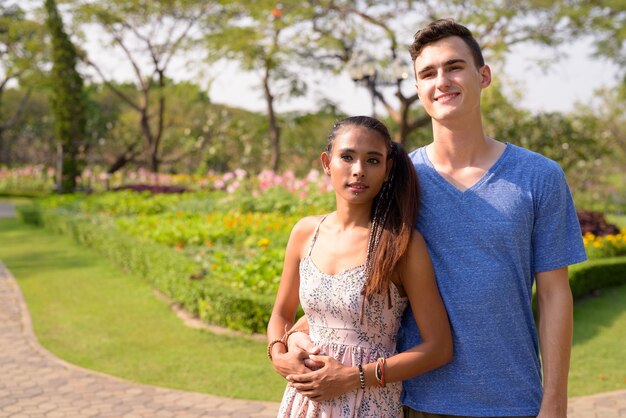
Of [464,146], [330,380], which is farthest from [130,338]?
[464,146]

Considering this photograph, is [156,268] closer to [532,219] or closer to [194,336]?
[194,336]

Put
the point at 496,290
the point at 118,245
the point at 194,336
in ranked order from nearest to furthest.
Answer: the point at 496,290 < the point at 194,336 < the point at 118,245

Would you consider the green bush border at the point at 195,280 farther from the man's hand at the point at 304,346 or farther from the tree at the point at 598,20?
the tree at the point at 598,20

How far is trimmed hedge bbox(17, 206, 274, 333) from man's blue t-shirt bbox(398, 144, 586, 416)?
463 cm

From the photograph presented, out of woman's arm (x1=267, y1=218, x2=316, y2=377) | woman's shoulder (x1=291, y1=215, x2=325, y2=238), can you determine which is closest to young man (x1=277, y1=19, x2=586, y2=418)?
→ woman's arm (x1=267, y1=218, x2=316, y2=377)

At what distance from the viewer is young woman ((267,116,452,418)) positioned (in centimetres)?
180

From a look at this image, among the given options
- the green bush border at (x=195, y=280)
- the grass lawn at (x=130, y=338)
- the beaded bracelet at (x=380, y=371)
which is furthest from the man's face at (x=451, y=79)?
the green bush border at (x=195, y=280)

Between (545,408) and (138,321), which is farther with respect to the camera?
(138,321)

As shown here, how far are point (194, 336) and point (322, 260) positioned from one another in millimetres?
5048

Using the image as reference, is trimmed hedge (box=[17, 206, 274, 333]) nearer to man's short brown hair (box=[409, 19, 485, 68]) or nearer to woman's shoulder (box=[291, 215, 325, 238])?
woman's shoulder (box=[291, 215, 325, 238])

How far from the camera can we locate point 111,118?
115ft

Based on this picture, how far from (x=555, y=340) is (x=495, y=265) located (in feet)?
0.85

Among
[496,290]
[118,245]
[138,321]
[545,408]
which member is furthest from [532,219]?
[118,245]

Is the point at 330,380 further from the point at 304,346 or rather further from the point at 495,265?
the point at 495,265
